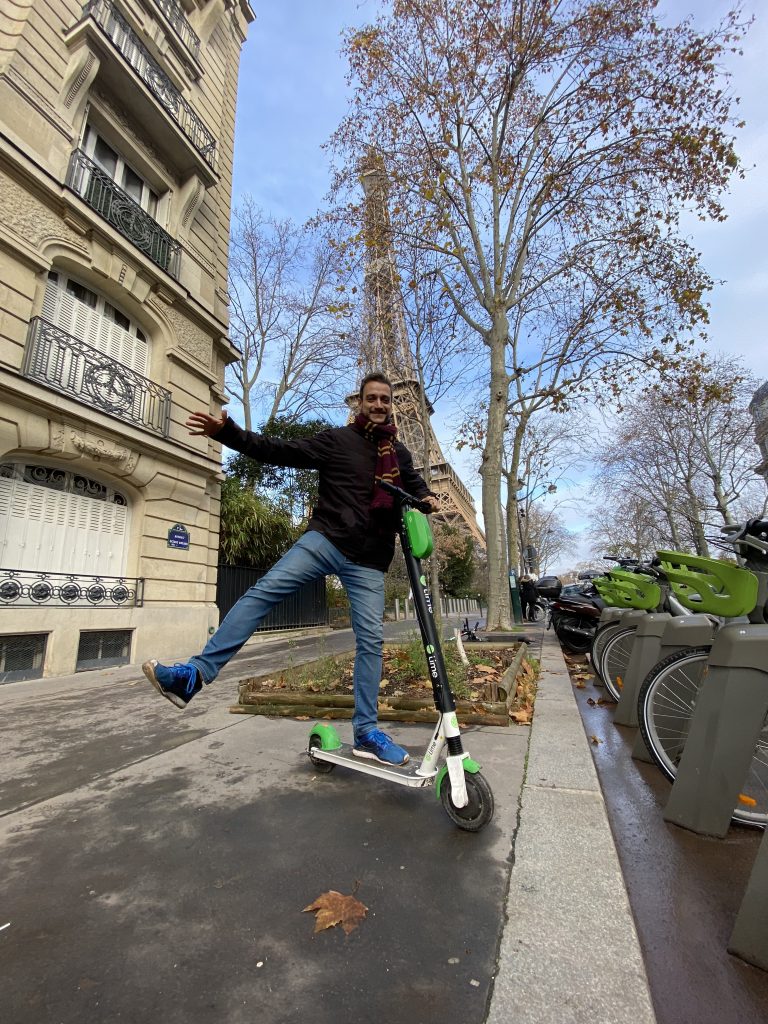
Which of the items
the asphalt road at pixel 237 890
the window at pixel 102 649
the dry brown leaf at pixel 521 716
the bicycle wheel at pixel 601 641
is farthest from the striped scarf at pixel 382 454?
the window at pixel 102 649

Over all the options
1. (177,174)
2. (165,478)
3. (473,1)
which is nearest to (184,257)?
(177,174)

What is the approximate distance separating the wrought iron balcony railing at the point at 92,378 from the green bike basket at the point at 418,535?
7.60m

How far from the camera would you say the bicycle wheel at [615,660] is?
4236 mm

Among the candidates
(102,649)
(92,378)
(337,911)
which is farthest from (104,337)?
(337,911)

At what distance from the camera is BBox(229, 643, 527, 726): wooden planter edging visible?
345cm

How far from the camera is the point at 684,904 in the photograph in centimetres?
150

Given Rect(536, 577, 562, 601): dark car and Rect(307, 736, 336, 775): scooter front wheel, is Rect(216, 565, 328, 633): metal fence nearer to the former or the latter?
Rect(536, 577, 562, 601): dark car

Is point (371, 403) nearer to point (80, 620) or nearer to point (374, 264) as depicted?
point (80, 620)

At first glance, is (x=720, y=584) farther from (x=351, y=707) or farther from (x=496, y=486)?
(x=496, y=486)

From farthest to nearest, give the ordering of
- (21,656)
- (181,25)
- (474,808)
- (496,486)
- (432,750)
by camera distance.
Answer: (181,25), (496,486), (21,656), (432,750), (474,808)

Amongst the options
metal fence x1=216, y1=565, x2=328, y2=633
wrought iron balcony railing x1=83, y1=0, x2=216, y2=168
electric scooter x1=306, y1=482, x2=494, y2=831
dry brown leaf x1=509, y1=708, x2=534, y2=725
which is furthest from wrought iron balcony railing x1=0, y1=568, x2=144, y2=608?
wrought iron balcony railing x1=83, y1=0, x2=216, y2=168

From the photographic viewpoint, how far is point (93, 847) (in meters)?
1.85

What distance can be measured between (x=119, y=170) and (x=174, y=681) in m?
12.4

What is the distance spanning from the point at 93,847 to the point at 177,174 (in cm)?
1384
